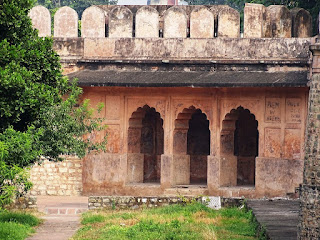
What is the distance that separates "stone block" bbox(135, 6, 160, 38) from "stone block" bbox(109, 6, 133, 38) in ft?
0.62

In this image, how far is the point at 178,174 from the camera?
19.8m

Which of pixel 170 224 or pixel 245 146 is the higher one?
pixel 245 146

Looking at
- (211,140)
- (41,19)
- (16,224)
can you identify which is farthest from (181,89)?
(16,224)

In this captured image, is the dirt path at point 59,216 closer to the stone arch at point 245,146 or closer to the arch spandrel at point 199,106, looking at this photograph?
the arch spandrel at point 199,106

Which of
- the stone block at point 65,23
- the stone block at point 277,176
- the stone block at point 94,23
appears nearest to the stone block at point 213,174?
the stone block at point 277,176

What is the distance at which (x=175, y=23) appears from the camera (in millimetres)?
19297

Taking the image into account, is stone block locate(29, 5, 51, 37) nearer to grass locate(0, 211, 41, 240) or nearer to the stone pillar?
grass locate(0, 211, 41, 240)

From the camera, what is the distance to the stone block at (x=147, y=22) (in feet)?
63.3

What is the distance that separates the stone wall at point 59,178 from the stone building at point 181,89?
0.02 meters

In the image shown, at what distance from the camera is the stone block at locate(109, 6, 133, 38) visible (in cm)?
1947

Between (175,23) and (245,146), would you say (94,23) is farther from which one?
(245,146)

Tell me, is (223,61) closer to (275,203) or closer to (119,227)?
(275,203)

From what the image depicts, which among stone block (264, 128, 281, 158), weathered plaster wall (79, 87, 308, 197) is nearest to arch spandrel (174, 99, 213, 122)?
weathered plaster wall (79, 87, 308, 197)

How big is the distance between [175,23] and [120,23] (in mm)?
1225
